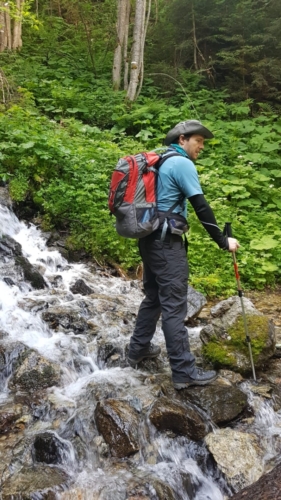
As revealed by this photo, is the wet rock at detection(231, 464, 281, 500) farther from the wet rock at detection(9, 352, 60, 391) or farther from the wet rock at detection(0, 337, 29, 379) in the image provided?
the wet rock at detection(0, 337, 29, 379)

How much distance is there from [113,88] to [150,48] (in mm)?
3570

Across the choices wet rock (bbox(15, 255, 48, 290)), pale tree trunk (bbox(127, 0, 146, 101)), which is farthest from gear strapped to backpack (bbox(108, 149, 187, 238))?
pale tree trunk (bbox(127, 0, 146, 101))

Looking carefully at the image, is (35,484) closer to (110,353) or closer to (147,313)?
(147,313)

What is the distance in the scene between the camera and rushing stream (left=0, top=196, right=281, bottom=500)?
3.16m

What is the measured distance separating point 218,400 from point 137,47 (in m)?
12.4

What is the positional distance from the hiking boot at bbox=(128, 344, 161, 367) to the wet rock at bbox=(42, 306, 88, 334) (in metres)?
1.09

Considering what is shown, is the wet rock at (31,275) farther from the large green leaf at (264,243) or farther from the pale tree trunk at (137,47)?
the pale tree trunk at (137,47)

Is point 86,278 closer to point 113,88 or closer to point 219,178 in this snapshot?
point 219,178

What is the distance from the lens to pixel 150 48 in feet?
54.7

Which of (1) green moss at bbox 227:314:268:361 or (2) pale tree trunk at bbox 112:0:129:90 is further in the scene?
(2) pale tree trunk at bbox 112:0:129:90

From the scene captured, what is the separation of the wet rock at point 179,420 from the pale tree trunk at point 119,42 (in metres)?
13.1

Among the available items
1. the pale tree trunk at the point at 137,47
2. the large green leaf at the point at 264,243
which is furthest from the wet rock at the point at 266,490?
the pale tree trunk at the point at 137,47

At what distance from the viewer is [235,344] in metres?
4.50

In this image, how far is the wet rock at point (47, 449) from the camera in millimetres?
3344
